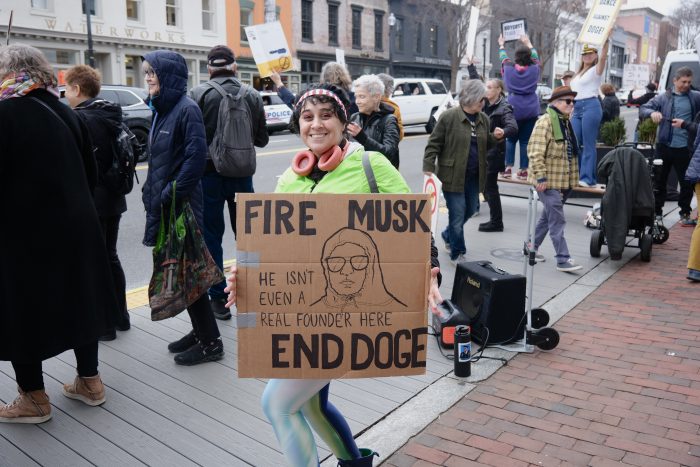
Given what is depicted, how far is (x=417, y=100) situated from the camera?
905 inches

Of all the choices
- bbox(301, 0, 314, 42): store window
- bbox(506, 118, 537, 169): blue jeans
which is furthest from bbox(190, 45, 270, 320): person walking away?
bbox(301, 0, 314, 42): store window

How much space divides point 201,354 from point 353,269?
2.41 metres

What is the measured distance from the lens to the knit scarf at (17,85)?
127 inches

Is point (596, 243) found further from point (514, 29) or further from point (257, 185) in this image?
point (257, 185)

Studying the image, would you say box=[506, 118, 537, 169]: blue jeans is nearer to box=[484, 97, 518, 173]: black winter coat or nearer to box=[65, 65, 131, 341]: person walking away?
box=[484, 97, 518, 173]: black winter coat

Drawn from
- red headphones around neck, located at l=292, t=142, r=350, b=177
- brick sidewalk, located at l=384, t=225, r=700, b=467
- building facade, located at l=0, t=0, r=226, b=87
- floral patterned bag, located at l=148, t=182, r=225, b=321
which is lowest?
brick sidewalk, located at l=384, t=225, r=700, b=467

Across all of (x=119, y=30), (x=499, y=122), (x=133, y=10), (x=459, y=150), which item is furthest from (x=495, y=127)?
(x=133, y=10)

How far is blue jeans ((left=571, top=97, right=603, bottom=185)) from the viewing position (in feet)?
32.3

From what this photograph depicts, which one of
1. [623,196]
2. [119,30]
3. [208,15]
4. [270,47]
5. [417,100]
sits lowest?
[623,196]

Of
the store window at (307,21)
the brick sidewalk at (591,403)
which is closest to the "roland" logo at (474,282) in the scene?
the brick sidewalk at (591,403)

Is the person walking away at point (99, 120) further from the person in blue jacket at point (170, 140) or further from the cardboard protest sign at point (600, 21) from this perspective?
the cardboard protest sign at point (600, 21)

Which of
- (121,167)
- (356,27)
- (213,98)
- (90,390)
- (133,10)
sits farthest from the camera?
(356,27)

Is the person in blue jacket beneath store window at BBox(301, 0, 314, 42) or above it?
beneath

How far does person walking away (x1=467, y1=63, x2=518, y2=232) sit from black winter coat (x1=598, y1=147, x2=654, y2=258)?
156 centimetres
